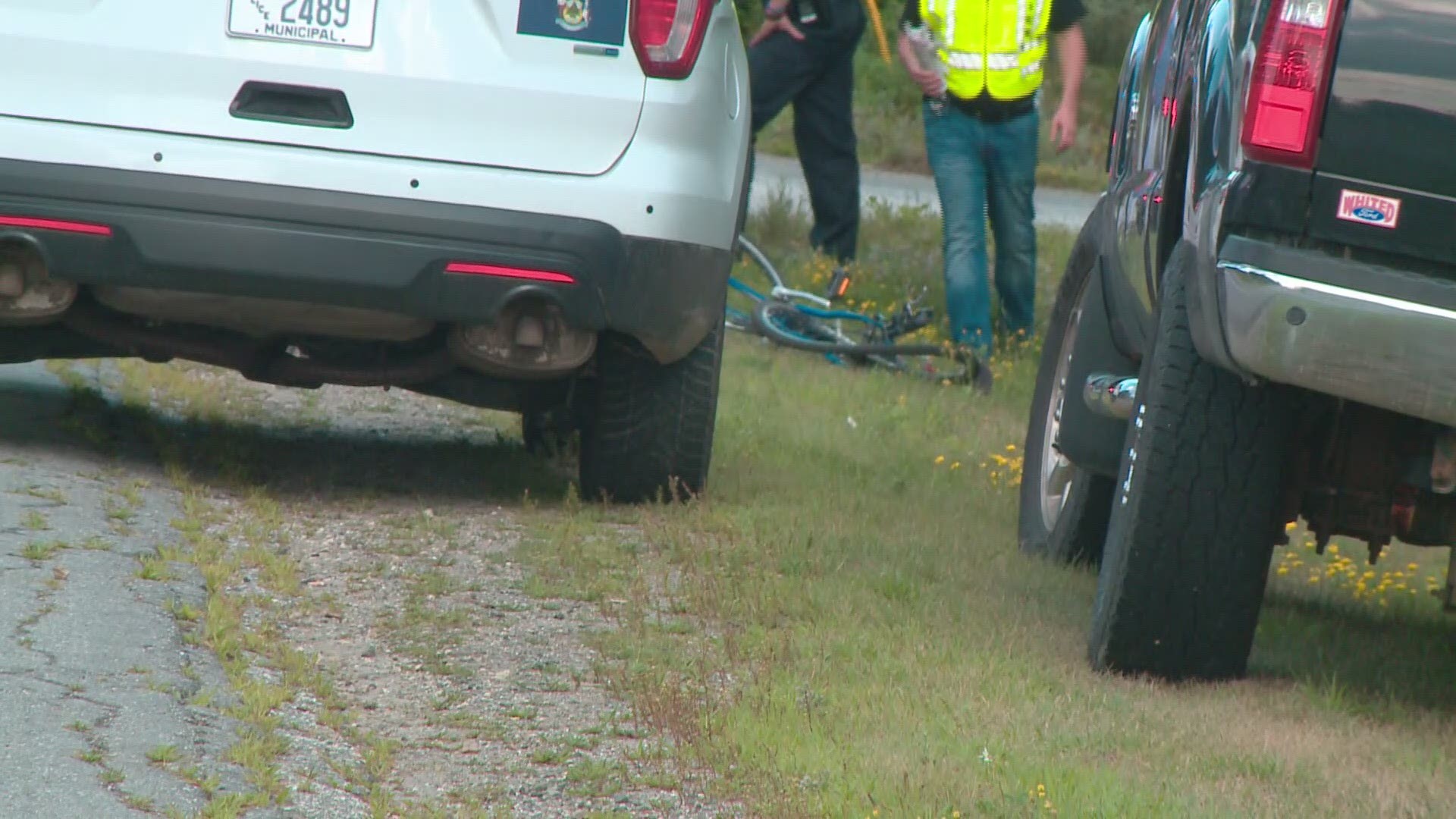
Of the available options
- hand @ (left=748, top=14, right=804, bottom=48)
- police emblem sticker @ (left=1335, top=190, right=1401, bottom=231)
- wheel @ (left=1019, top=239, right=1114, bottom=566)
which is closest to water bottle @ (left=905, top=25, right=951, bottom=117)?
hand @ (left=748, top=14, right=804, bottom=48)

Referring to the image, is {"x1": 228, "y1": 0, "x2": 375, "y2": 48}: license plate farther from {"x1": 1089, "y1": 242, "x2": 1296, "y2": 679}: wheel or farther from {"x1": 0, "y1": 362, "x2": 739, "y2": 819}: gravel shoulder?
{"x1": 1089, "y1": 242, "x2": 1296, "y2": 679}: wheel

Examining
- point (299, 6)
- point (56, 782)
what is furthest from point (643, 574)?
point (56, 782)

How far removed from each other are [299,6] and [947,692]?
2349 mm

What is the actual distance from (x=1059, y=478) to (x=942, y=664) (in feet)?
5.77

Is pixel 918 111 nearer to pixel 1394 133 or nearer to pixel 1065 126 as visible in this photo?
pixel 1065 126

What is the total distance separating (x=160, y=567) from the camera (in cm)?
495

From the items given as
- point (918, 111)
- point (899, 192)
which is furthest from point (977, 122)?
point (918, 111)

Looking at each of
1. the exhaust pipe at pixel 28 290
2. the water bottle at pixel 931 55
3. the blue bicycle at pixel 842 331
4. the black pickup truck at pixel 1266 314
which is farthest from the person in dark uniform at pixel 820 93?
the black pickup truck at pixel 1266 314

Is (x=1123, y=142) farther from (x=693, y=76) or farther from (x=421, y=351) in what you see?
(x=421, y=351)

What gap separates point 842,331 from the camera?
10.4 metres

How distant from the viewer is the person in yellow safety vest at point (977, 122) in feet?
31.7

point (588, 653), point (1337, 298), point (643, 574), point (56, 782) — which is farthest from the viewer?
point (643, 574)

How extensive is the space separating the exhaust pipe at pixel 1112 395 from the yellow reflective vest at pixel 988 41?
4.55 metres

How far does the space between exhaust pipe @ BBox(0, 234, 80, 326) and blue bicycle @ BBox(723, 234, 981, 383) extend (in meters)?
4.26
